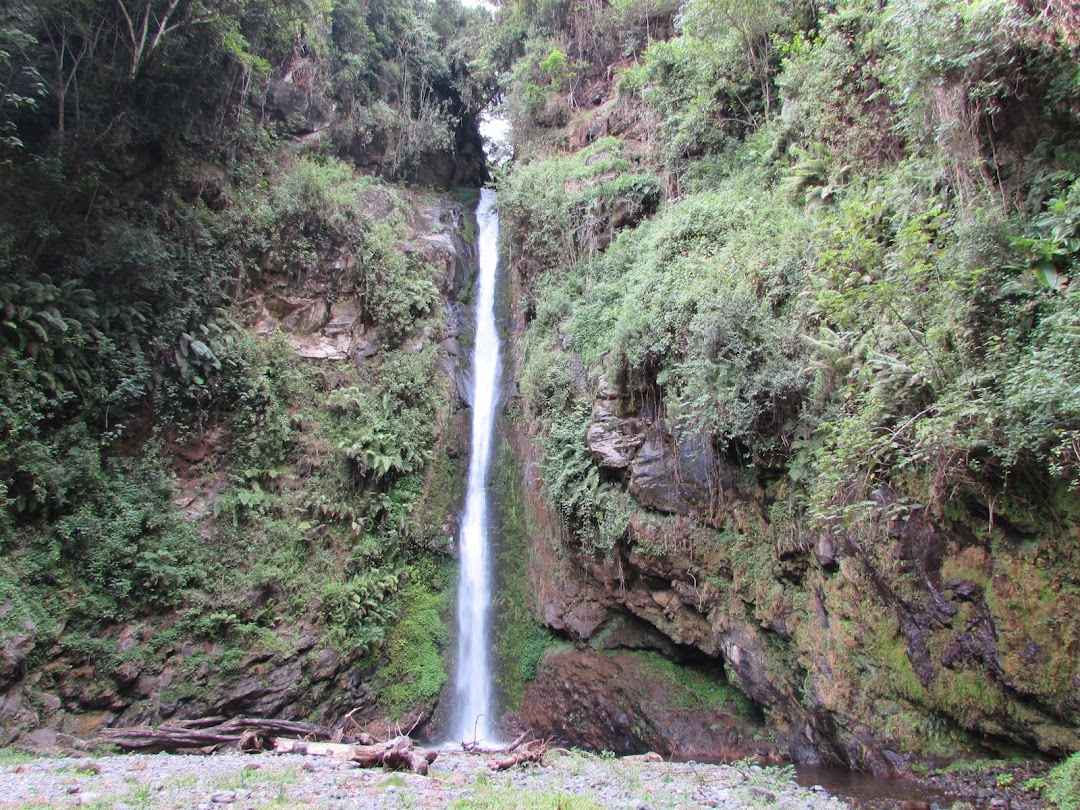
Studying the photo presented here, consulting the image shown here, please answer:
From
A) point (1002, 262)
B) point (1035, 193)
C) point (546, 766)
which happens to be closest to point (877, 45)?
point (1035, 193)

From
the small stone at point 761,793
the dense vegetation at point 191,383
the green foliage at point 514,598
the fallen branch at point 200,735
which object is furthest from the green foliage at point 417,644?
the small stone at point 761,793

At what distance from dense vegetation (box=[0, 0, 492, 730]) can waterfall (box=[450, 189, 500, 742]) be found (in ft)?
2.14

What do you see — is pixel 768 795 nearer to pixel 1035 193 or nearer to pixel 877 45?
pixel 1035 193

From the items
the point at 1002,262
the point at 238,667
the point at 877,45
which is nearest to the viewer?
the point at 1002,262

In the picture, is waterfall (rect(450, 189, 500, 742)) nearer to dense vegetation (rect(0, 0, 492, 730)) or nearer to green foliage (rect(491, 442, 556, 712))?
green foliage (rect(491, 442, 556, 712))

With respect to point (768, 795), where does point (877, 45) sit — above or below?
above

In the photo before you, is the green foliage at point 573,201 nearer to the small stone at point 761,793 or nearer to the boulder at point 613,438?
the boulder at point 613,438

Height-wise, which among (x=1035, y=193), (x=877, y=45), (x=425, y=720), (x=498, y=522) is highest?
(x=877, y=45)

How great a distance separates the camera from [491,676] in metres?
13.7

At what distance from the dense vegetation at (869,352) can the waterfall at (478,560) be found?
97.2 inches

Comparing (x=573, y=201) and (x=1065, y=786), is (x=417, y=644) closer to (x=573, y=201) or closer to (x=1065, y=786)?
(x=1065, y=786)

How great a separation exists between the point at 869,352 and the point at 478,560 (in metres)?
11.1

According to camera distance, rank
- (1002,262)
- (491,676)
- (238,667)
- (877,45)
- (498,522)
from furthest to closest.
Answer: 1. (498,522)
2. (491,676)
3. (238,667)
4. (877,45)
5. (1002,262)

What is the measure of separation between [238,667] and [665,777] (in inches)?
337
